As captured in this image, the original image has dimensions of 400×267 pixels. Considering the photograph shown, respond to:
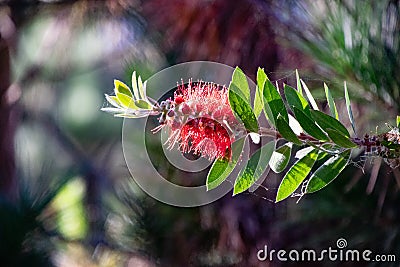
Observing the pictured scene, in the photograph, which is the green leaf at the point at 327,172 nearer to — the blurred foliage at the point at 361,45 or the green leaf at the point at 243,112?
the green leaf at the point at 243,112

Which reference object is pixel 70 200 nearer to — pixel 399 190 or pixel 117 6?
pixel 117 6

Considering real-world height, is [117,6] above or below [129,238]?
above

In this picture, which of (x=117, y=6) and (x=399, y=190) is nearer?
(x=399, y=190)

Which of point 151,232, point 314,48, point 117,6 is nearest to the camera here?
point 314,48

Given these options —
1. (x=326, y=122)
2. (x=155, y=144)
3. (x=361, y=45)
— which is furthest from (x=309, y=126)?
(x=155, y=144)

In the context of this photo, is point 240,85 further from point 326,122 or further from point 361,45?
point 361,45

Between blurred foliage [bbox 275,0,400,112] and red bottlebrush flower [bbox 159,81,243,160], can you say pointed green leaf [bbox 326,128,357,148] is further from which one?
blurred foliage [bbox 275,0,400,112]

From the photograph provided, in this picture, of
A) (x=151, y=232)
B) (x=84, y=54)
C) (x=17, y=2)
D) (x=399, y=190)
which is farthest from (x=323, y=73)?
(x=17, y=2)

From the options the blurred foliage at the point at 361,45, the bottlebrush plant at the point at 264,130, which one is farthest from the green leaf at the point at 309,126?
the blurred foliage at the point at 361,45
